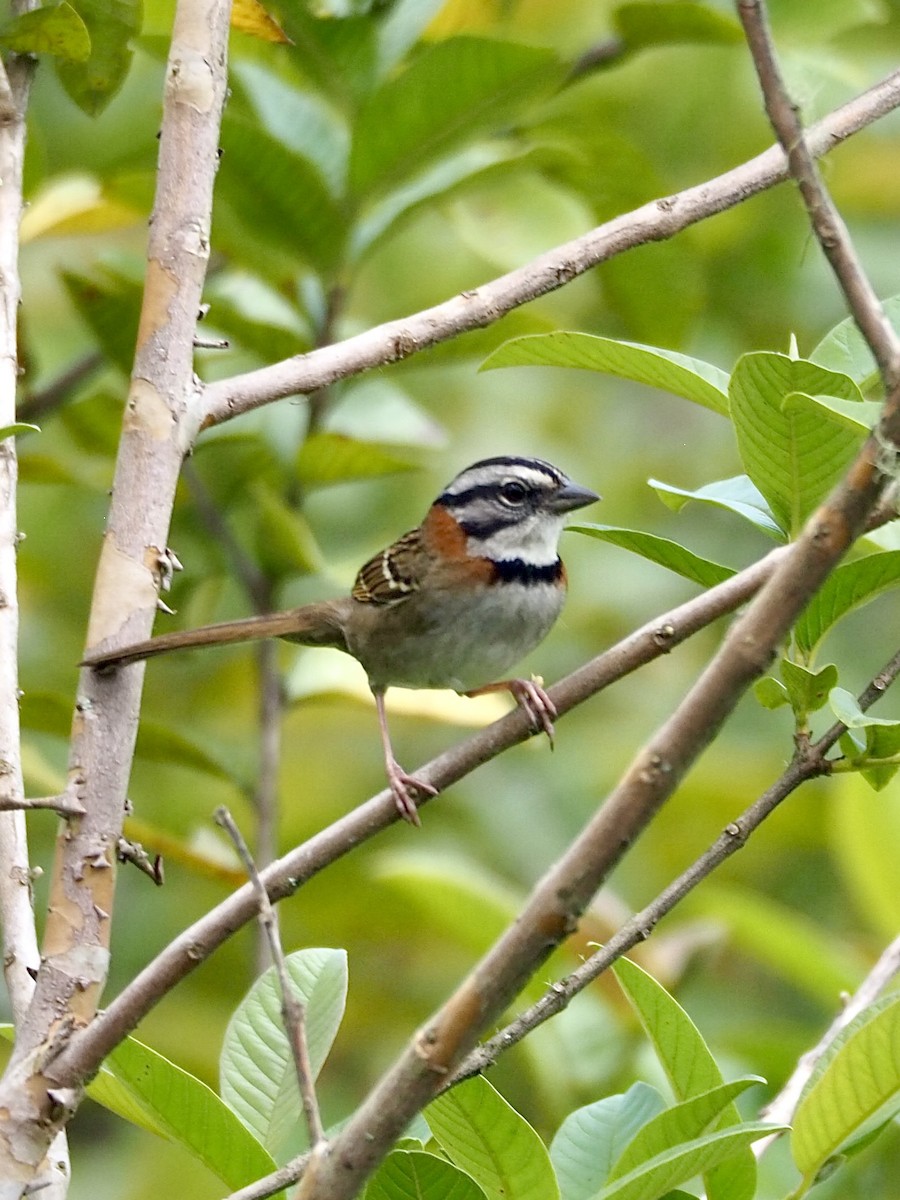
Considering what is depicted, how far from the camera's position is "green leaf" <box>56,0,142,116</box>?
2.44m

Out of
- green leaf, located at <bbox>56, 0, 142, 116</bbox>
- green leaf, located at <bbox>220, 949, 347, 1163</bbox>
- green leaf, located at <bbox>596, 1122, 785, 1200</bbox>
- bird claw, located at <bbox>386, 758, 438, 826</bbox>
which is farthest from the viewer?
green leaf, located at <bbox>56, 0, 142, 116</bbox>

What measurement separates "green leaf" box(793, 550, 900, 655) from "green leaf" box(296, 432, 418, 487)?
1.58 metres

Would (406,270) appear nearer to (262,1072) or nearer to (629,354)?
(629,354)

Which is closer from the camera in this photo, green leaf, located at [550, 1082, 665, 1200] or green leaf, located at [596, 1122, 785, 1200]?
green leaf, located at [596, 1122, 785, 1200]

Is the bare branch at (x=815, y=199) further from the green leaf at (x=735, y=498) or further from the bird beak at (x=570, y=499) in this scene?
the bird beak at (x=570, y=499)

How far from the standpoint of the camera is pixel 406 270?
4.82 meters

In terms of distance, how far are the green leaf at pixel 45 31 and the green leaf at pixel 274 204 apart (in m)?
1.05

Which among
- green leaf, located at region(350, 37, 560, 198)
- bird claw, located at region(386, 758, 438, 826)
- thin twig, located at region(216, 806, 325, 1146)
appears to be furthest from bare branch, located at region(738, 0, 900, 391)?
green leaf, located at region(350, 37, 560, 198)

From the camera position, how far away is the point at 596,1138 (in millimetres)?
1857

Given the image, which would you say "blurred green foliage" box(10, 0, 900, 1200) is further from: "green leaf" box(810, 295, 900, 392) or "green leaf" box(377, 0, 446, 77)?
"green leaf" box(810, 295, 900, 392)

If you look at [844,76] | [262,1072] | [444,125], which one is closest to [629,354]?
[262,1072]

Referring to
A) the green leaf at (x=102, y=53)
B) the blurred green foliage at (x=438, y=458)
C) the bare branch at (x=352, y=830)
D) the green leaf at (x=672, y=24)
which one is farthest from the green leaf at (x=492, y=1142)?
the green leaf at (x=672, y=24)

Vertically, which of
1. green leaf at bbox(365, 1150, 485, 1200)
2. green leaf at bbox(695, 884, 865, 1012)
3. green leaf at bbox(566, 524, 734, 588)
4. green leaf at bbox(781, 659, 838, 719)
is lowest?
green leaf at bbox(365, 1150, 485, 1200)

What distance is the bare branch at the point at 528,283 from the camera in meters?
2.12
